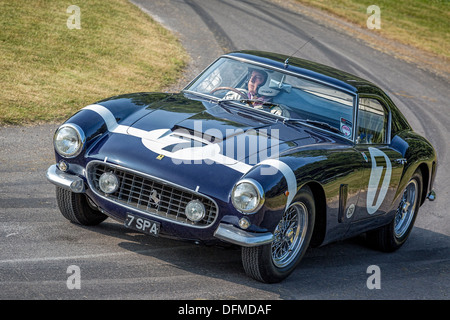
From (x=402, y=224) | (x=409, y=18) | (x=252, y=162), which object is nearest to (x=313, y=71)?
(x=402, y=224)

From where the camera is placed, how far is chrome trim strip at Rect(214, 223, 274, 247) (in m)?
4.60

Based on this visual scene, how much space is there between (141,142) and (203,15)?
1449 cm

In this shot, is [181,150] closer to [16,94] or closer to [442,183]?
[442,183]

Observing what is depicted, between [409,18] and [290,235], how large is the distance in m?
21.2

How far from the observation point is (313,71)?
6508 millimetres

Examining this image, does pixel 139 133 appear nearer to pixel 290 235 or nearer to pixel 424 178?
pixel 290 235

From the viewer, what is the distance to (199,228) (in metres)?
A: 4.77

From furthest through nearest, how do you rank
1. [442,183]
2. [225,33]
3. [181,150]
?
[225,33], [442,183], [181,150]

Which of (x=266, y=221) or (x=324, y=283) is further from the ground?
(x=266, y=221)

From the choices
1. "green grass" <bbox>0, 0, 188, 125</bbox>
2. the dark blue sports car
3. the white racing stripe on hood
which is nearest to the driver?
the dark blue sports car

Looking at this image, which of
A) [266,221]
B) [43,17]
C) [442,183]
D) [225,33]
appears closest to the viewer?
[266,221]

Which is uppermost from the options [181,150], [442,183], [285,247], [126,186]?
[181,150]

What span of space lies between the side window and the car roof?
136 millimetres

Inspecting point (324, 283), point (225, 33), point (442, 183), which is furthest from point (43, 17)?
point (324, 283)
